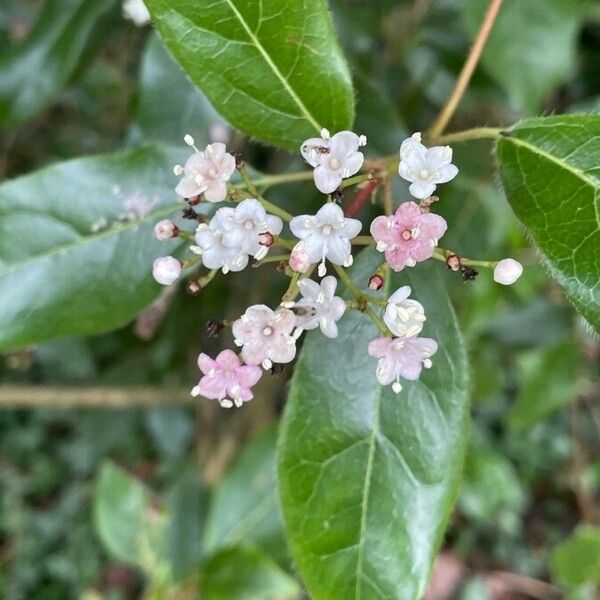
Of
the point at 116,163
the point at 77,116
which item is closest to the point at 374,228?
the point at 116,163

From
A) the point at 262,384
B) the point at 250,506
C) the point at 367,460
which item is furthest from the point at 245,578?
the point at 367,460

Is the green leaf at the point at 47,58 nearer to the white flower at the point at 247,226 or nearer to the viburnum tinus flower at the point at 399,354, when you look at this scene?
the white flower at the point at 247,226

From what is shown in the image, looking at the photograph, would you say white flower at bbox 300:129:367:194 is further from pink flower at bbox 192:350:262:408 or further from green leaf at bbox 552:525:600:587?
green leaf at bbox 552:525:600:587

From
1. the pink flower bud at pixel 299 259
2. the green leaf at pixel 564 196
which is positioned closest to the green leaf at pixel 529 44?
the green leaf at pixel 564 196

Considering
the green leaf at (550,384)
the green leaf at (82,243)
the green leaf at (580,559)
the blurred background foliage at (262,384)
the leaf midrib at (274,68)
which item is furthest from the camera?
the green leaf at (580,559)

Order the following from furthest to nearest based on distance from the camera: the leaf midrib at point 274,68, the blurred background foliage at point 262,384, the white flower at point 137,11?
the blurred background foliage at point 262,384 → the white flower at point 137,11 → the leaf midrib at point 274,68

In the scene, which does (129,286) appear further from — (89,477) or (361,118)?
(89,477)
